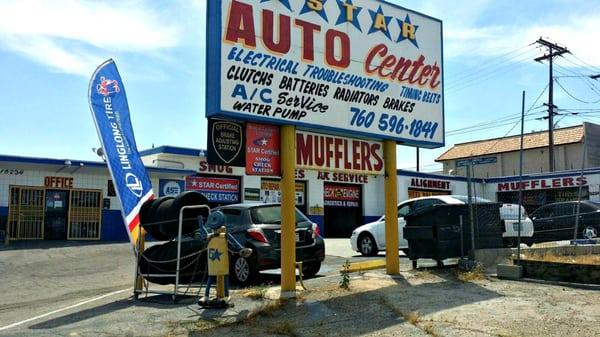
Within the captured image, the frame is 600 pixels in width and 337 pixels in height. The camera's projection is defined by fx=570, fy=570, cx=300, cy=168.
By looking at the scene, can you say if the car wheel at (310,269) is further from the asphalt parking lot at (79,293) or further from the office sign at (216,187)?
the office sign at (216,187)

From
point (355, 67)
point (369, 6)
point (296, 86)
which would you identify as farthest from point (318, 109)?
point (369, 6)

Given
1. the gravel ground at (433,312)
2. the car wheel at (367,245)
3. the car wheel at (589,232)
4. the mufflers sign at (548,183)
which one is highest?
the mufflers sign at (548,183)

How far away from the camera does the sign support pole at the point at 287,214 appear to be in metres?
8.66

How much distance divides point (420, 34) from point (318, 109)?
3131mm

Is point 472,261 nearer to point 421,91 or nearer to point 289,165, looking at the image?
point 421,91

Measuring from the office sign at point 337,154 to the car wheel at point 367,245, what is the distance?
609 cm

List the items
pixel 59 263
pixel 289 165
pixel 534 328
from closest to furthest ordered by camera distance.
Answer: pixel 534 328 → pixel 289 165 → pixel 59 263

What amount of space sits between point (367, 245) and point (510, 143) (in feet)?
115

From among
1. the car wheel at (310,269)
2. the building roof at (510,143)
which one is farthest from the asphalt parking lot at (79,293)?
the building roof at (510,143)

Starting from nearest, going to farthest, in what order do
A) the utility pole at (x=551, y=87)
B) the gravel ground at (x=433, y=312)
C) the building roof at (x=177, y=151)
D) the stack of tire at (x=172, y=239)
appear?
the gravel ground at (x=433, y=312)
the stack of tire at (x=172, y=239)
the building roof at (x=177, y=151)
the utility pole at (x=551, y=87)

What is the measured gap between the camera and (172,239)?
9.79 meters

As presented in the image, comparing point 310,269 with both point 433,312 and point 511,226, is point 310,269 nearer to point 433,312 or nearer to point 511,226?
point 433,312

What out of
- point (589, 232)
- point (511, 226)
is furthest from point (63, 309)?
point (589, 232)

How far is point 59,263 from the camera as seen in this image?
1627 centimetres
